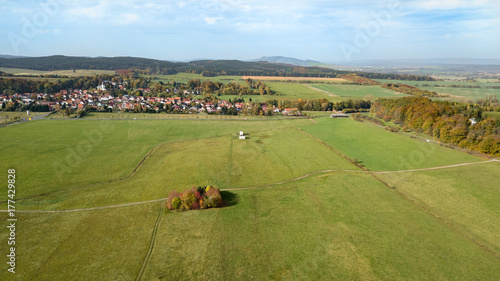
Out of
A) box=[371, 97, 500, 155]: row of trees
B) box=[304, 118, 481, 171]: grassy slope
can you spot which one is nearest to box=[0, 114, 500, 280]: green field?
box=[304, 118, 481, 171]: grassy slope

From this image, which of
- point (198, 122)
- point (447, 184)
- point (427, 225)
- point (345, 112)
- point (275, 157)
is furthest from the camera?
point (345, 112)

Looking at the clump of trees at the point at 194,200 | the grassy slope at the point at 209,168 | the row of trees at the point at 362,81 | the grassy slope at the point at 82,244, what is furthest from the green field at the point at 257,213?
the row of trees at the point at 362,81

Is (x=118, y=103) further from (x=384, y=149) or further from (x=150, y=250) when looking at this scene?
(x=384, y=149)

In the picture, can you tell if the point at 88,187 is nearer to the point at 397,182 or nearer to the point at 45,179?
the point at 45,179

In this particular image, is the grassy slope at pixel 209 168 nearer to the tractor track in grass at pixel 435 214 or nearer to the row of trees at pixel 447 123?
the tractor track in grass at pixel 435 214

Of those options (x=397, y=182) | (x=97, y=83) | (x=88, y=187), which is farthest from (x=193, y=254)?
(x=97, y=83)

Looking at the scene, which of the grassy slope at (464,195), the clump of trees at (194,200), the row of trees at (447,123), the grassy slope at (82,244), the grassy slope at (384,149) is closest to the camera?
the grassy slope at (82,244)

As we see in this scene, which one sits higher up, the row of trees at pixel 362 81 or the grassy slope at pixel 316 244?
the row of trees at pixel 362 81

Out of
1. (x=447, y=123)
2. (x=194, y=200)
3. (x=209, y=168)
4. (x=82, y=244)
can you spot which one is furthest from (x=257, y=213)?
(x=447, y=123)
